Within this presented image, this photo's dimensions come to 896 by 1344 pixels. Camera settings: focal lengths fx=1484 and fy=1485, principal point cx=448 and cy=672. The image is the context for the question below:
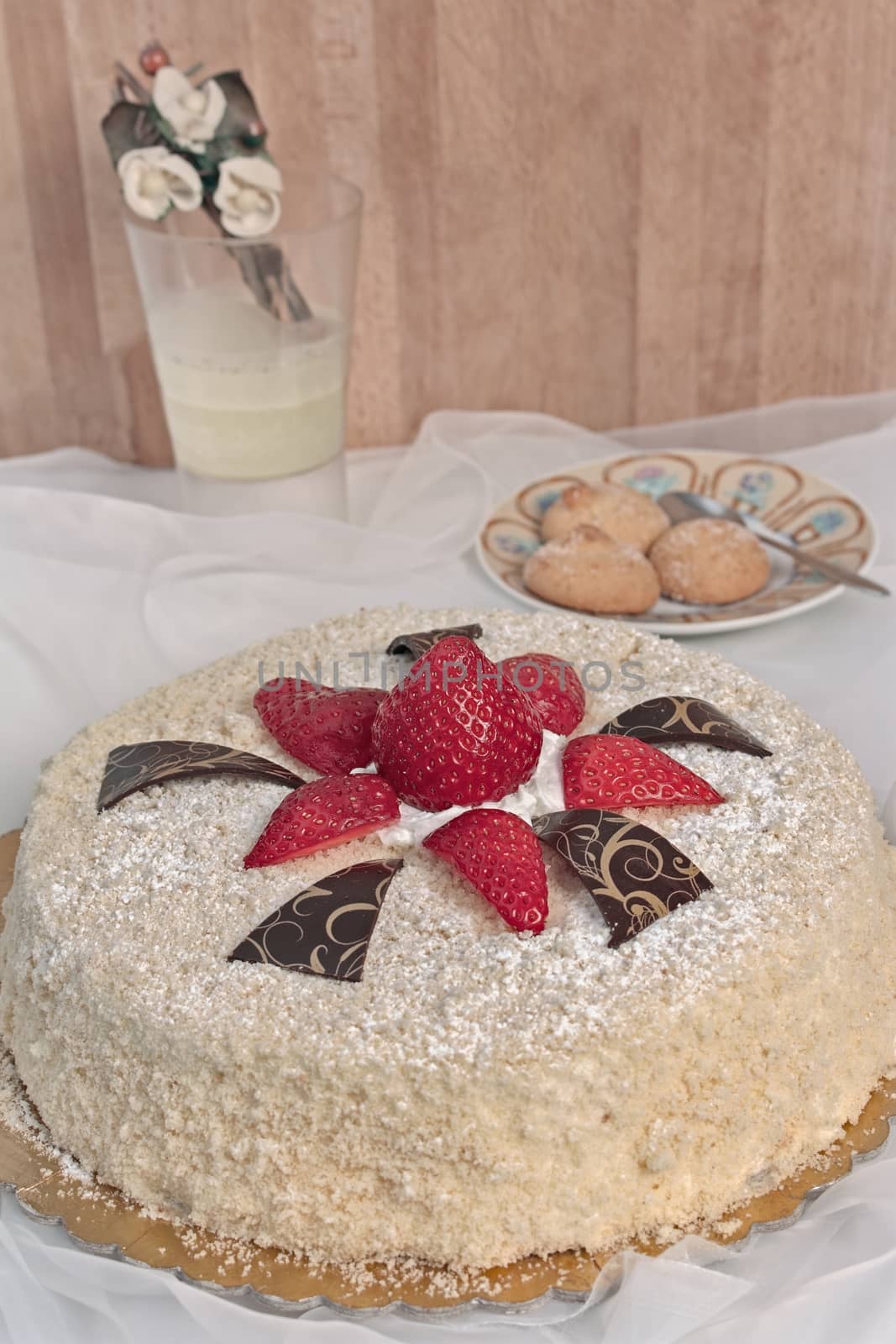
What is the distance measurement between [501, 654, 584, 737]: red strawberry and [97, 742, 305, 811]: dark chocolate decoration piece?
0.84 ft

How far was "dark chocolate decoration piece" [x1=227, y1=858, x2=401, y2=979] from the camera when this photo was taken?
4.08ft

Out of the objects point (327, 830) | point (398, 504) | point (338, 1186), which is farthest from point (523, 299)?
point (338, 1186)

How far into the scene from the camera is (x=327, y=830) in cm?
135

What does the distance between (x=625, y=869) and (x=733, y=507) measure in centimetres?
128

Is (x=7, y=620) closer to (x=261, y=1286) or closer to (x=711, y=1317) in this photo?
(x=261, y=1286)

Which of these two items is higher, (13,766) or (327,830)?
(327,830)

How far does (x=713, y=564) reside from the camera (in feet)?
7.19

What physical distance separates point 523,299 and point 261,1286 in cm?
197

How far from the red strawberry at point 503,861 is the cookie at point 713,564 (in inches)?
37.2

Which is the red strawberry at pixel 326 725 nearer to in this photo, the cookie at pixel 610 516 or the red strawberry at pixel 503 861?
the red strawberry at pixel 503 861

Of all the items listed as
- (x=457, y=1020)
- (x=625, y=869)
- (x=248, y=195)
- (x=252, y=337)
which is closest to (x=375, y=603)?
(x=252, y=337)

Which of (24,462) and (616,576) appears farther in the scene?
(24,462)

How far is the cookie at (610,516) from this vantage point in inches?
91.7

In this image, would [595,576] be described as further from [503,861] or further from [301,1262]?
[301,1262]
